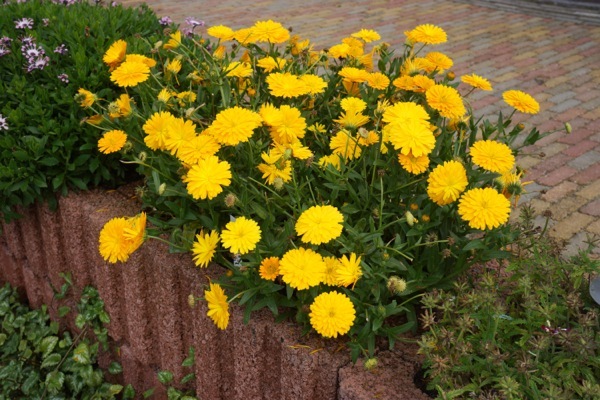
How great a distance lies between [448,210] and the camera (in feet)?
6.01

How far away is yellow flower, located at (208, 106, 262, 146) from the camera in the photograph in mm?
1802

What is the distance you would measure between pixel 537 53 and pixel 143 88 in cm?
502

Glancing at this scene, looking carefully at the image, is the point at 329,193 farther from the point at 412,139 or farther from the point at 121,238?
the point at 121,238

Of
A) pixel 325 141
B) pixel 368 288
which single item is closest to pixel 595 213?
pixel 325 141

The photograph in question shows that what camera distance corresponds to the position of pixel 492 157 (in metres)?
1.75

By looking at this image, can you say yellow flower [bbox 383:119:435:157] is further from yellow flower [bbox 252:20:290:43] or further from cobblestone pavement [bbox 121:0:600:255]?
cobblestone pavement [bbox 121:0:600:255]

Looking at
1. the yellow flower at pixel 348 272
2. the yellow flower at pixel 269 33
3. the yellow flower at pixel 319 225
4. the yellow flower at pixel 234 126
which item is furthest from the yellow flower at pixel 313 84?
the yellow flower at pixel 348 272

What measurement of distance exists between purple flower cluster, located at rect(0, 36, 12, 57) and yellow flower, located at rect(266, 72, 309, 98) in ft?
4.19

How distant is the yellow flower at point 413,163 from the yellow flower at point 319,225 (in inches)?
9.7

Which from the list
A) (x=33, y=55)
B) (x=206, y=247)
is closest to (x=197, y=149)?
(x=206, y=247)

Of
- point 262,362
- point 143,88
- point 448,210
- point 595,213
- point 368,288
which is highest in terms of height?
point 143,88

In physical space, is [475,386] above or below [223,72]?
below

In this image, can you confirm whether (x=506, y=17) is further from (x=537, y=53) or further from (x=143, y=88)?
(x=143, y=88)

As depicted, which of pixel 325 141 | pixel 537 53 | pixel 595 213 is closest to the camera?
pixel 325 141
